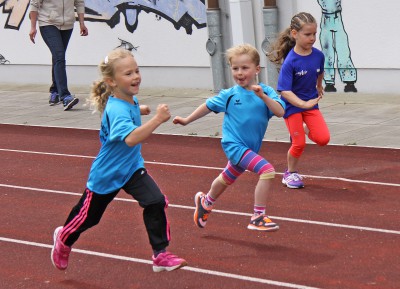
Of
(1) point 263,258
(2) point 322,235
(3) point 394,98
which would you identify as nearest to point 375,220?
(2) point 322,235

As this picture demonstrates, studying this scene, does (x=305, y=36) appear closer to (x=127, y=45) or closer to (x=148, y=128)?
(x=148, y=128)

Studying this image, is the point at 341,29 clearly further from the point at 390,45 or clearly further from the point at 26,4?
the point at 26,4

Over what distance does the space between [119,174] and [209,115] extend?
27.1 feet

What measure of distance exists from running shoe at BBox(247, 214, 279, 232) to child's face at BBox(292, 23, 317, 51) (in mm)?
2202

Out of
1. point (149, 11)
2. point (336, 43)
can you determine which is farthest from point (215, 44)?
point (336, 43)

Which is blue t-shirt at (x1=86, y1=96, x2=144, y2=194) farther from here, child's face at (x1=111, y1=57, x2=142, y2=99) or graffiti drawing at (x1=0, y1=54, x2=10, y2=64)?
graffiti drawing at (x1=0, y1=54, x2=10, y2=64)

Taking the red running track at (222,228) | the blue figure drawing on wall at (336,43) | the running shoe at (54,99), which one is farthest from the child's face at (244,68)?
the running shoe at (54,99)

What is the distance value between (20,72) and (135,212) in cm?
1308

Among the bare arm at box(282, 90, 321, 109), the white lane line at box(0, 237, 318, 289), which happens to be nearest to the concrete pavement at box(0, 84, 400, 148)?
the bare arm at box(282, 90, 321, 109)

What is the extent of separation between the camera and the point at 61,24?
669 inches

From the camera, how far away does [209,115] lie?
15.6m

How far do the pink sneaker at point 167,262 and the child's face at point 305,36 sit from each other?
3.34 meters

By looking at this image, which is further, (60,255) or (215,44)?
(215,44)

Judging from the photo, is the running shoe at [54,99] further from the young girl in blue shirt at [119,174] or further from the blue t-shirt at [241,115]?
the young girl in blue shirt at [119,174]
